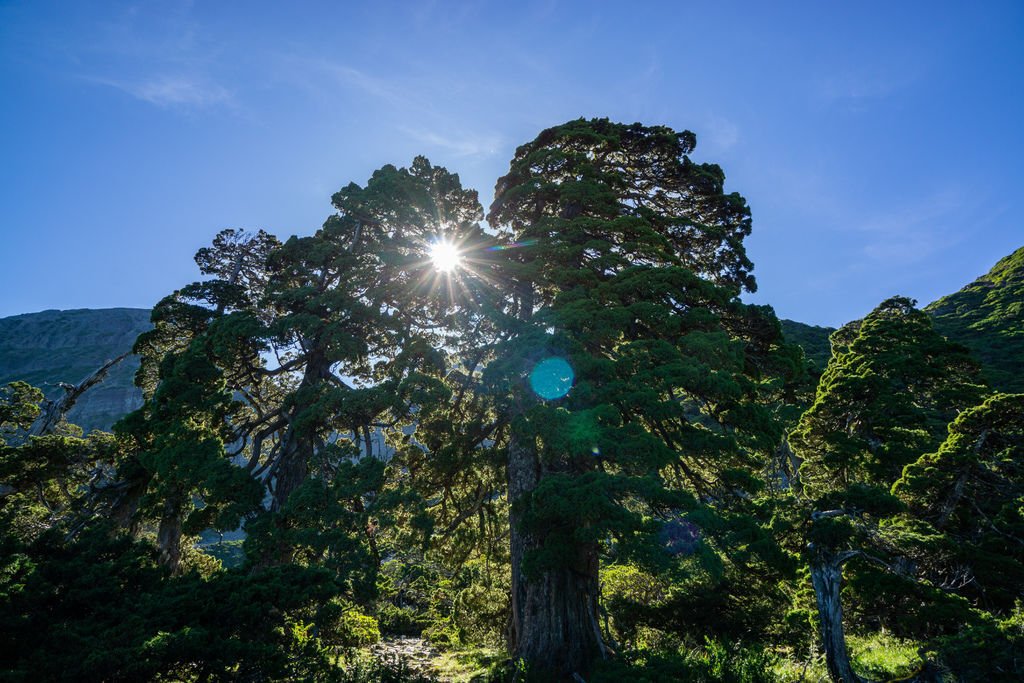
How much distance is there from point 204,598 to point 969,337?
4334 centimetres

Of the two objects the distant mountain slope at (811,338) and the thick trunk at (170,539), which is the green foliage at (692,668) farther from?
the distant mountain slope at (811,338)

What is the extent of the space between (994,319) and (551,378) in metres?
40.0

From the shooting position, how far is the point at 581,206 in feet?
43.2

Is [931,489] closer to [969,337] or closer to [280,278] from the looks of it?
[280,278]

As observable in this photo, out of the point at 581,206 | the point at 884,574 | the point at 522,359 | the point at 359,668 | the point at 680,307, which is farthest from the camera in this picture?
the point at 581,206

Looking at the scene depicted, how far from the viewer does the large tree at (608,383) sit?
293 inches

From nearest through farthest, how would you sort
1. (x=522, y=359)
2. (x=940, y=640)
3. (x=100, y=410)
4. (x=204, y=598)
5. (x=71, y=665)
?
1. (x=71, y=665)
2. (x=204, y=598)
3. (x=940, y=640)
4. (x=522, y=359)
5. (x=100, y=410)

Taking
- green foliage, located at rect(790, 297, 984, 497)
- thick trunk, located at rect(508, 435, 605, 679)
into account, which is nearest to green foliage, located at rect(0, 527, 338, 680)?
thick trunk, located at rect(508, 435, 605, 679)

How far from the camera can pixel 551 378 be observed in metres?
→ 9.02

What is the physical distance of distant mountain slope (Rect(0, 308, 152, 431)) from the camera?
3408 inches

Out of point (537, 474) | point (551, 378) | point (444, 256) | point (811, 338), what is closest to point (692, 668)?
point (537, 474)

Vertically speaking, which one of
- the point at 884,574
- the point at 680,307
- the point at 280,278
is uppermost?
the point at 280,278

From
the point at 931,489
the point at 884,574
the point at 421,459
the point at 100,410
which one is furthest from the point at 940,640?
the point at 100,410

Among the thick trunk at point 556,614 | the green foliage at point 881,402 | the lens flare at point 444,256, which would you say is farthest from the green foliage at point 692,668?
the lens flare at point 444,256
